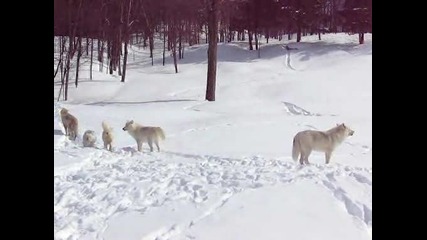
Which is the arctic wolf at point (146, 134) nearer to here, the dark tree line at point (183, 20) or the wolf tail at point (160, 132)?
the wolf tail at point (160, 132)

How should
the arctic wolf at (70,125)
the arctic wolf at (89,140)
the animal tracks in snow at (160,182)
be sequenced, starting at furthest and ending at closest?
the arctic wolf at (70,125) → the arctic wolf at (89,140) → the animal tracks in snow at (160,182)

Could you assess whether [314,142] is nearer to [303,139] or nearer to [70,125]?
[303,139]

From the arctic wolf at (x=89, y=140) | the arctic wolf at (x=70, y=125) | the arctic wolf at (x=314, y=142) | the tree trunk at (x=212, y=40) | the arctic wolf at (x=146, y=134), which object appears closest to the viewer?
the arctic wolf at (x=314, y=142)

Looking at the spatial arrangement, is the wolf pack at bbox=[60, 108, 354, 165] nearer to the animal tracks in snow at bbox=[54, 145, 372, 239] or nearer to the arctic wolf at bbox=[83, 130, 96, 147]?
the arctic wolf at bbox=[83, 130, 96, 147]

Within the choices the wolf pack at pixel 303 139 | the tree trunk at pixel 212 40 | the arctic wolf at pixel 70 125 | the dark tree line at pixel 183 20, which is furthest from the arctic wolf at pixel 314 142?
the dark tree line at pixel 183 20

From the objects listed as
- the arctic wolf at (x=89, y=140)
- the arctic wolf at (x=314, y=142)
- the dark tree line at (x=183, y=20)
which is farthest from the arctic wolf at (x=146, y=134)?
the dark tree line at (x=183, y=20)

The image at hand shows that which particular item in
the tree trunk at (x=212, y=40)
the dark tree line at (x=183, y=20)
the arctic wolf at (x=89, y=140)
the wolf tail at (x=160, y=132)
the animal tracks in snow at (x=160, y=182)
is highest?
the dark tree line at (x=183, y=20)

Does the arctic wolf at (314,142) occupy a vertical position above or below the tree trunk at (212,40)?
below

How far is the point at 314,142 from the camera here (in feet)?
28.8

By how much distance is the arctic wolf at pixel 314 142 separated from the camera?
8719 mm

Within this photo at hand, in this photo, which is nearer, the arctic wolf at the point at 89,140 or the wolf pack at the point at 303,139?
the wolf pack at the point at 303,139

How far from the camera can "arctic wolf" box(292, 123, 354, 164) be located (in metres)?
8.72
